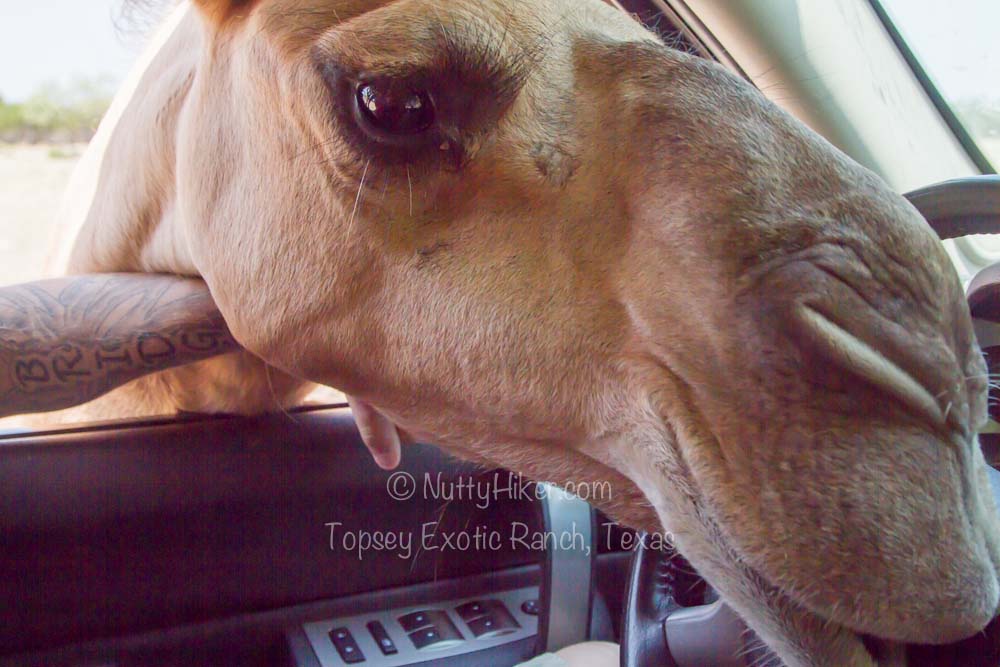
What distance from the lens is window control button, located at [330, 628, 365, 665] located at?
5.90 ft

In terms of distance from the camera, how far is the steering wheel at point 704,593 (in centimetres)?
129

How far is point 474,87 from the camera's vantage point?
982mm

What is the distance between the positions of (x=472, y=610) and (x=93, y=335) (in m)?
→ 1.11

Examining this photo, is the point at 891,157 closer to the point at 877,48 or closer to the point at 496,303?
the point at 877,48

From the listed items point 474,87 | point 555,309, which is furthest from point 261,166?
point 555,309

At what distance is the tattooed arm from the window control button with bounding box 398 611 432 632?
2.57 ft

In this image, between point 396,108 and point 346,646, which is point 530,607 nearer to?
point 346,646

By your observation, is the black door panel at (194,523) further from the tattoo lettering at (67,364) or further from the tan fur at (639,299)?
the tan fur at (639,299)

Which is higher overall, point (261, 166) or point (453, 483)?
point (261, 166)

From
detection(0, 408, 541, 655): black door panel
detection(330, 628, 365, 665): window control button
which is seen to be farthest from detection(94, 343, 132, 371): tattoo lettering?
detection(330, 628, 365, 665): window control button

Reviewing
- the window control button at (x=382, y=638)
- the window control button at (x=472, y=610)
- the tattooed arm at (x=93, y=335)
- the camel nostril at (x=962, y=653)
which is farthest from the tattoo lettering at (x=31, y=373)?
the camel nostril at (x=962, y=653)

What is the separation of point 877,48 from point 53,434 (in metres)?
2.12

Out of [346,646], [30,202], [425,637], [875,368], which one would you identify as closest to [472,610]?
[425,637]

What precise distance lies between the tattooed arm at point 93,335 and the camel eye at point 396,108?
0.85m
